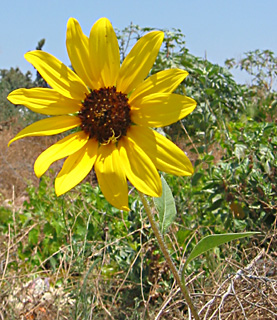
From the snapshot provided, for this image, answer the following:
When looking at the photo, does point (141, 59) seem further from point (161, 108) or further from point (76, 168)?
point (76, 168)

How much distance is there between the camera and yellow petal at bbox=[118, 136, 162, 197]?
1.02m

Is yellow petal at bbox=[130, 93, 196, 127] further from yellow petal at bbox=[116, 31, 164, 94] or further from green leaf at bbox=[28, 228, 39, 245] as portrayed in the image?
green leaf at bbox=[28, 228, 39, 245]

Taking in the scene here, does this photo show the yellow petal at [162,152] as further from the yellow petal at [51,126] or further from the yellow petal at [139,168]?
the yellow petal at [51,126]

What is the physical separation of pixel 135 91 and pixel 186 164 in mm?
228

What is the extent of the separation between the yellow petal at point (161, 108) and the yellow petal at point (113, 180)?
106 millimetres

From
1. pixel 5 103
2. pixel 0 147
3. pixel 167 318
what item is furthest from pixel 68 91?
pixel 5 103

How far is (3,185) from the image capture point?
4.67m

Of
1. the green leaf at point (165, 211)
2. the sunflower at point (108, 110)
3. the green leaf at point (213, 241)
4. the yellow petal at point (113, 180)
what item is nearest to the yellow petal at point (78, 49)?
the sunflower at point (108, 110)

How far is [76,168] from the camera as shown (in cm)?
108

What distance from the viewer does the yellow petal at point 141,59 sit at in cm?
108

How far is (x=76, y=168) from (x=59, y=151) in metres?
0.06

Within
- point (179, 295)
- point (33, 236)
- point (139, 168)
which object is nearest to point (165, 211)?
point (139, 168)

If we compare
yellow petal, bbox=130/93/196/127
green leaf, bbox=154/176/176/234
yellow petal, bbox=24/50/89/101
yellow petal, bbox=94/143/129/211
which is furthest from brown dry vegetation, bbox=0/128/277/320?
yellow petal, bbox=24/50/89/101

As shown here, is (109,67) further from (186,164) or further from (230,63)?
(230,63)
